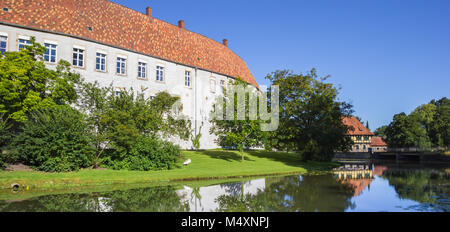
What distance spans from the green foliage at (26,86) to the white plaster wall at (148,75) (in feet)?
8.33

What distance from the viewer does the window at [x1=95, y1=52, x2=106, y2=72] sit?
2931 centimetres

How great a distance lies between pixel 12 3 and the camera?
25672mm

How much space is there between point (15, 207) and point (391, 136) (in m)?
74.5

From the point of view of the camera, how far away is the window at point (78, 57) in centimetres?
2795

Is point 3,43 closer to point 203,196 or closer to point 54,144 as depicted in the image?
point 54,144

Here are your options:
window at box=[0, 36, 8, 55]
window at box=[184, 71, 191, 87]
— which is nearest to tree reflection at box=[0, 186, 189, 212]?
window at box=[0, 36, 8, 55]

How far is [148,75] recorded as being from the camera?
33.0m

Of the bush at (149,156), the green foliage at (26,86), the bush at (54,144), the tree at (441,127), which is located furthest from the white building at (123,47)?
the tree at (441,127)

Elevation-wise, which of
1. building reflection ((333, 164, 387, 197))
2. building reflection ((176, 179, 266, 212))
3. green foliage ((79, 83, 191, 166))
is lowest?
building reflection ((333, 164, 387, 197))

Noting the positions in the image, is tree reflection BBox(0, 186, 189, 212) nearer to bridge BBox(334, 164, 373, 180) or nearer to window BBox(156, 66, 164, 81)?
bridge BBox(334, 164, 373, 180)

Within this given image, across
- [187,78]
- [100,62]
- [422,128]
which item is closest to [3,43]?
[100,62]

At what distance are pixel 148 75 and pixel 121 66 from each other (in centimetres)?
289
